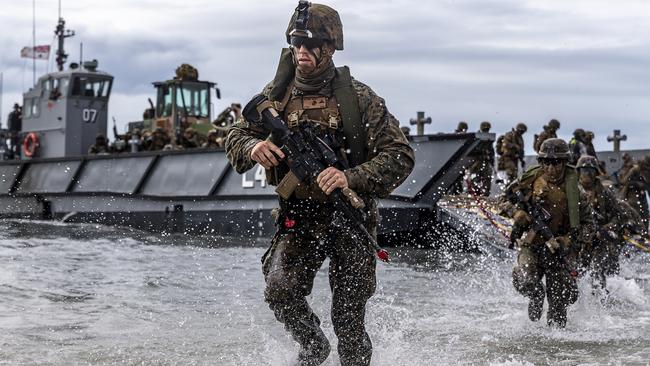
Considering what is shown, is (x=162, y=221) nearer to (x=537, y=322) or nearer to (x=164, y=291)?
(x=164, y=291)

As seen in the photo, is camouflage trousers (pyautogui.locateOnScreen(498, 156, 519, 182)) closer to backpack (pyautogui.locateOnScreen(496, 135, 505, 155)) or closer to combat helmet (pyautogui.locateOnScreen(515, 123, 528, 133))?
combat helmet (pyautogui.locateOnScreen(515, 123, 528, 133))

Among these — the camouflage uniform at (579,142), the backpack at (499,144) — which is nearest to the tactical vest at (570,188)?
the camouflage uniform at (579,142)

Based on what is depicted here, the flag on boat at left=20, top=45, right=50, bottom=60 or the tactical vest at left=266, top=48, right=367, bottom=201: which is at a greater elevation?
the flag on boat at left=20, top=45, right=50, bottom=60

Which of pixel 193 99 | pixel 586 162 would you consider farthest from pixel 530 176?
pixel 193 99

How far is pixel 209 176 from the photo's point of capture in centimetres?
2219

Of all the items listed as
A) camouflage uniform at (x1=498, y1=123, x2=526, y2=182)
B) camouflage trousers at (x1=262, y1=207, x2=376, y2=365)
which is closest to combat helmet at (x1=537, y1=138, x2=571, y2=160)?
camouflage trousers at (x1=262, y1=207, x2=376, y2=365)

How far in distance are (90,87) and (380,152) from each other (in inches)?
958

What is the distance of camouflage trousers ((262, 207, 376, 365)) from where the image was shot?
5719mm

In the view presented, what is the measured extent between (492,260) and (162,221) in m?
8.59

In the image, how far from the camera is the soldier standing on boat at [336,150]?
5680 millimetres

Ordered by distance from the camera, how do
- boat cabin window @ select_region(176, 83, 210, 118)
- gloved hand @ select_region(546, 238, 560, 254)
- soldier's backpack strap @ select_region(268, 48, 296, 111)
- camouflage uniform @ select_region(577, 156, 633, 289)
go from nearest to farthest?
soldier's backpack strap @ select_region(268, 48, 296, 111), gloved hand @ select_region(546, 238, 560, 254), camouflage uniform @ select_region(577, 156, 633, 289), boat cabin window @ select_region(176, 83, 210, 118)

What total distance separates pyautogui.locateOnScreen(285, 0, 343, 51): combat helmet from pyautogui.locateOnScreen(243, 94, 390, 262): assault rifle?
1.21 ft

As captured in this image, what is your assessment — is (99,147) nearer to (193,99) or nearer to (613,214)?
(193,99)

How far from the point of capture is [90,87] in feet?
95.2
